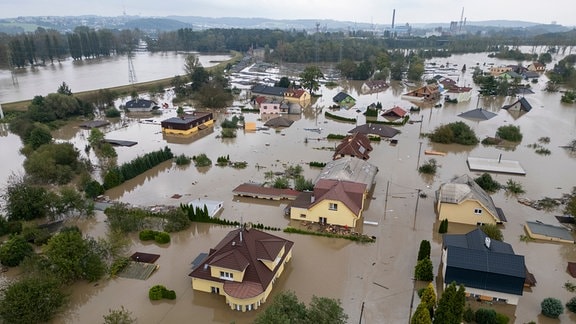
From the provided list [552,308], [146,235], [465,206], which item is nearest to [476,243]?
[552,308]

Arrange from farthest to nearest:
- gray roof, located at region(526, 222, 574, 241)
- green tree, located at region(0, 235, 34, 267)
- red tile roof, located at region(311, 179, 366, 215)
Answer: red tile roof, located at region(311, 179, 366, 215) → gray roof, located at region(526, 222, 574, 241) → green tree, located at region(0, 235, 34, 267)

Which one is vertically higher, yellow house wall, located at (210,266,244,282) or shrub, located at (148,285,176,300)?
yellow house wall, located at (210,266,244,282)

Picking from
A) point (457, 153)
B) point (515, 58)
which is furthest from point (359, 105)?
point (515, 58)

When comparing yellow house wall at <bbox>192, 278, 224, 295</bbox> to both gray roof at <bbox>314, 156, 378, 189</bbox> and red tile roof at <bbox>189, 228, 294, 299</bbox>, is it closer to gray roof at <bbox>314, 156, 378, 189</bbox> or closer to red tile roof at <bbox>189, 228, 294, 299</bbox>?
red tile roof at <bbox>189, 228, 294, 299</bbox>

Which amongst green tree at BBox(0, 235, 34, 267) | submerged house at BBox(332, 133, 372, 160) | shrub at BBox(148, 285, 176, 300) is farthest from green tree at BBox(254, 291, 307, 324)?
submerged house at BBox(332, 133, 372, 160)

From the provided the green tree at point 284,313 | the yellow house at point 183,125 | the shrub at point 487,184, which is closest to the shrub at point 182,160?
the yellow house at point 183,125

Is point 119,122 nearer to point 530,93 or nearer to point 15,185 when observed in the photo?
point 15,185
